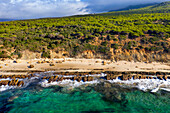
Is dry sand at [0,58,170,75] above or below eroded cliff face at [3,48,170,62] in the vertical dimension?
below

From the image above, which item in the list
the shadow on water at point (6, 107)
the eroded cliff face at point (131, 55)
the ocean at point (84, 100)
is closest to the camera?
the shadow on water at point (6, 107)

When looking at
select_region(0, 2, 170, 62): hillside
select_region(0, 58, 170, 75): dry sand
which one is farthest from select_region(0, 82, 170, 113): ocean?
select_region(0, 2, 170, 62): hillside

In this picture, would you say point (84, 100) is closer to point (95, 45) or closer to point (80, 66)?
point (80, 66)

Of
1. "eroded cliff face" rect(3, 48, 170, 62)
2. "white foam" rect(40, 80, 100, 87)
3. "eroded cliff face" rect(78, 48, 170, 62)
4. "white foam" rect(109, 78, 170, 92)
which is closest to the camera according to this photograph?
"white foam" rect(109, 78, 170, 92)

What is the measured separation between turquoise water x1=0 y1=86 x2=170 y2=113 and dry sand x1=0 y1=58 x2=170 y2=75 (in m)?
5.23

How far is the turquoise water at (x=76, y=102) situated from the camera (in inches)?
429

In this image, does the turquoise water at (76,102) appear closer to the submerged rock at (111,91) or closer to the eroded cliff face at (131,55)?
the submerged rock at (111,91)

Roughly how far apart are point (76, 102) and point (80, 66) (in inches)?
318

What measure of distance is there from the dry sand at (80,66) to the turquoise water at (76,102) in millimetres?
5229

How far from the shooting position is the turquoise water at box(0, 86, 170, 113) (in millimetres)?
10898

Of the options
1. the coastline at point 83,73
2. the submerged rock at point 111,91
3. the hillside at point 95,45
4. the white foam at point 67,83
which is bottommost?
the submerged rock at point 111,91

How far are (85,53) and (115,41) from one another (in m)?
8.18

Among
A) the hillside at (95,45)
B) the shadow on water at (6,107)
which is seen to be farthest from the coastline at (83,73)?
the shadow on water at (6,107)

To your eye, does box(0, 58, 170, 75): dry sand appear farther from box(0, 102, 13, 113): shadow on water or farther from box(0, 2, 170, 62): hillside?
box(0, 102, 13, 113): shadow on water
